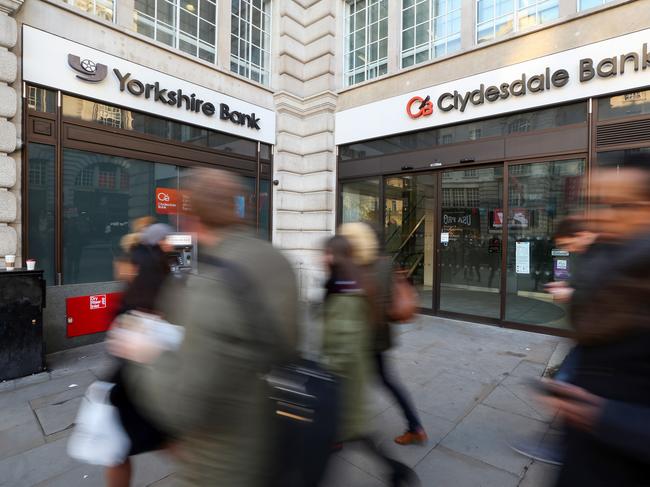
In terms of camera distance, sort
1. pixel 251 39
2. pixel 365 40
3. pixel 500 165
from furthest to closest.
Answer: pixel 365 40 → pixel 251 39 → pixel 500 165

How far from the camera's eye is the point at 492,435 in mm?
3146

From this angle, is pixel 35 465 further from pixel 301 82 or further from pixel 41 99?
pixel 301 82


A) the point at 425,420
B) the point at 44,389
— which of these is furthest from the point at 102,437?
the point at 44,389

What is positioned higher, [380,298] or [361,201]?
[361,201]

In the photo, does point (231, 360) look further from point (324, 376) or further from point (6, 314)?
point (6, 314)

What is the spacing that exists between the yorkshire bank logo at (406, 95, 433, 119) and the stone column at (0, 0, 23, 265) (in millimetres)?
6630

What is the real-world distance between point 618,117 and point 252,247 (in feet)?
22.2

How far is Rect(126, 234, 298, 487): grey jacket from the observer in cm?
119

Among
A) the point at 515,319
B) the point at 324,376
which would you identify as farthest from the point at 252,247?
the point at 515,319

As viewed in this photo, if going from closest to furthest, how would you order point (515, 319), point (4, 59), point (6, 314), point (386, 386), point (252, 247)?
point (252, 247) → point (386, 386) → point (6, 314) → point (4, 59) → point (515, 319)

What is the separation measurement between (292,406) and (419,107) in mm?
7373

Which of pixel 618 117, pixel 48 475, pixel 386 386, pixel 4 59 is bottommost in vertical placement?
pixel 48 475

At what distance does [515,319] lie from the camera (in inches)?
259

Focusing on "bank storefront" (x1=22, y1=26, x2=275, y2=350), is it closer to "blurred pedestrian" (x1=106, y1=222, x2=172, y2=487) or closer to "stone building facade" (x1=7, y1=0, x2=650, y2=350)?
"stone building facade" (x1=7, y1=0, x2=650, y2=350)
